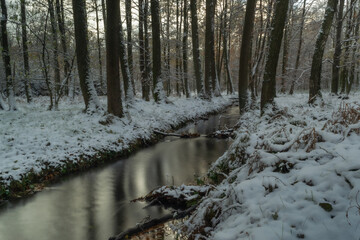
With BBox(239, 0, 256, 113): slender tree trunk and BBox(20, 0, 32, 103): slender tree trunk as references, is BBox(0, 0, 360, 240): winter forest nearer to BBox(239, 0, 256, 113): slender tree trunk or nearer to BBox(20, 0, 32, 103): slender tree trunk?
BBox(239, 0, 256, 113): slender tree trunk

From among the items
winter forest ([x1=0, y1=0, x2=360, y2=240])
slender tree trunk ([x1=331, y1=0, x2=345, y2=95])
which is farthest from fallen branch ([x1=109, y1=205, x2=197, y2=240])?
slender tree trunk ([x1=331, y1=0, x2=345, y2=95])

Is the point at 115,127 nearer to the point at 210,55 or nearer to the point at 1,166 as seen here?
the point at 1,166

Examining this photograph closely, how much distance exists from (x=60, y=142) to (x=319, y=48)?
12002mm

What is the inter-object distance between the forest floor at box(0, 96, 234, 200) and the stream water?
48 cm

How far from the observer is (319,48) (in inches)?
448

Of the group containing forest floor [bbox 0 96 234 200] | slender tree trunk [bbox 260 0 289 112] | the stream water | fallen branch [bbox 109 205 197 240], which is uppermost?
slender tree trunk [bbox 260 0 289 112]

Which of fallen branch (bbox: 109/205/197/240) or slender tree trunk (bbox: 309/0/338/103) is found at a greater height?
slender tree trunk (bbox: 309/0/338/103)

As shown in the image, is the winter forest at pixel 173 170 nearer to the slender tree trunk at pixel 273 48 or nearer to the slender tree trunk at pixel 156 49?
the slender tree trunk at pixel 273 48

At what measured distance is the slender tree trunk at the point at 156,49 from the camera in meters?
14.5

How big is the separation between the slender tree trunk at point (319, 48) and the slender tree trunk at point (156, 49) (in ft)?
28.5

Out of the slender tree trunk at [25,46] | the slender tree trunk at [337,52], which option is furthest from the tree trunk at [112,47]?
the slender tree trunk at [337,52]

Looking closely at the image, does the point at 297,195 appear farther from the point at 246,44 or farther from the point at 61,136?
the point at 246,44

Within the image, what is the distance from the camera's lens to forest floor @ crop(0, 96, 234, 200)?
619 cm

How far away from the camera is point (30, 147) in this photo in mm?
7117
